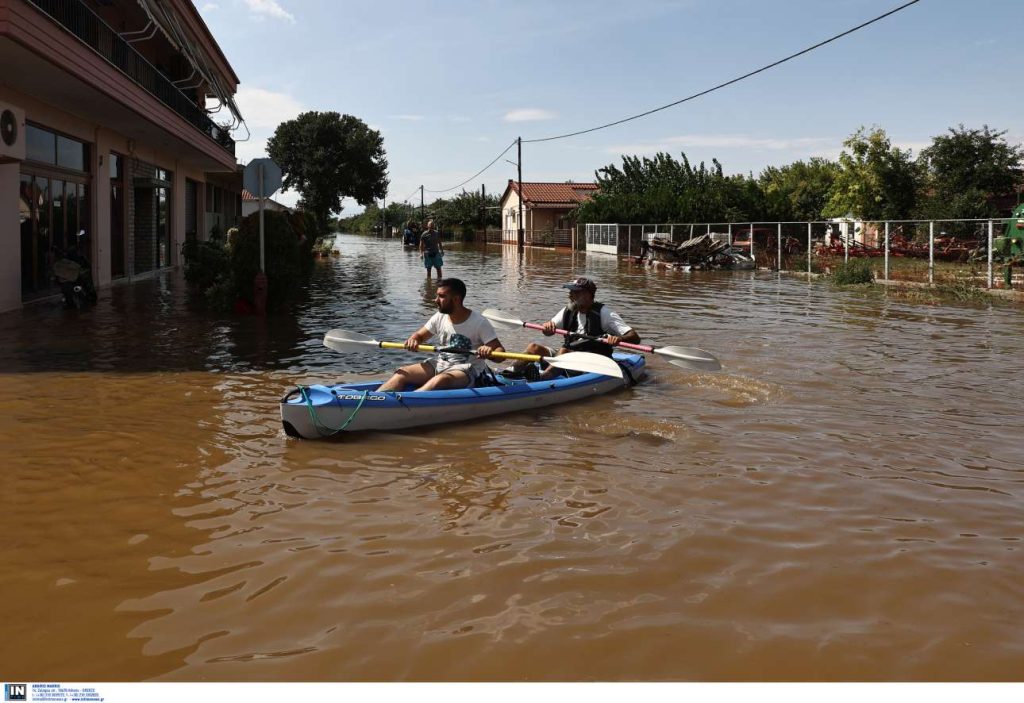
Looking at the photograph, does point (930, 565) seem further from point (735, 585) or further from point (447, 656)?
point (447, 656)

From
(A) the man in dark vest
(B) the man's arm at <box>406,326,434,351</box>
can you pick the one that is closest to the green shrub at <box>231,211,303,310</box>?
(A) the man in dark vest

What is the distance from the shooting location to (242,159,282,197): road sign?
45.1 feet

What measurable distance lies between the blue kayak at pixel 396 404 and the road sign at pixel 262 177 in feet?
23.6

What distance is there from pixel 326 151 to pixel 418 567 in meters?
57.6

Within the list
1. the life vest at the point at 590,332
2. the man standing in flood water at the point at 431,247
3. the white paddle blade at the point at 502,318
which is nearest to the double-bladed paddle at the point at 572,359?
the life vest at the point at 590,332

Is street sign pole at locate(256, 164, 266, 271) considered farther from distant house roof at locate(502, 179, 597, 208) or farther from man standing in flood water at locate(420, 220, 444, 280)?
distant house roof at locate(502, 179, 597, 208)

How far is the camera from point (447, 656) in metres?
3.53

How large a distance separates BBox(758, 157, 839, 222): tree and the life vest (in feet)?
115

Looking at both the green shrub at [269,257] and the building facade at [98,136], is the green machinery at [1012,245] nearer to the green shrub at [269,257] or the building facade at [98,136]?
the green shrub at [269,257]

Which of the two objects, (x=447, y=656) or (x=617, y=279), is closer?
(x=447, y=656)

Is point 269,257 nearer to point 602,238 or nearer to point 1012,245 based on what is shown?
point 1012,245

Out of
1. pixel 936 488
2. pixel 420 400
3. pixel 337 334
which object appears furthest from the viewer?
pixel 337 334

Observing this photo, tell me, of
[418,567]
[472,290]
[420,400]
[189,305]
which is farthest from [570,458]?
[472,290]

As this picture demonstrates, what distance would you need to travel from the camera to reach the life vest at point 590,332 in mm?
8984
